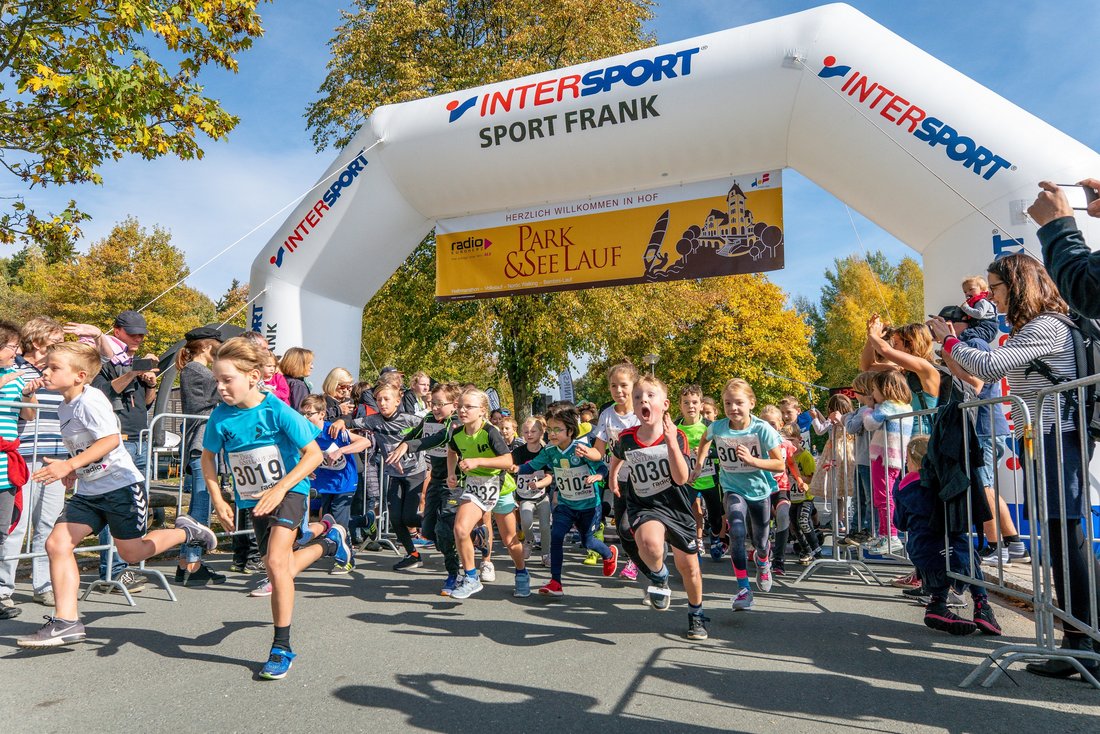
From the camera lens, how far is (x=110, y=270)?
118 feet

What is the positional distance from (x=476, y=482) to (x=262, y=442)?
2.17 metres

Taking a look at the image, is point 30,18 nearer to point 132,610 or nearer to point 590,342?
point 132,610

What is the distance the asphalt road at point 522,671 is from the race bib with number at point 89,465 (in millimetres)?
1005

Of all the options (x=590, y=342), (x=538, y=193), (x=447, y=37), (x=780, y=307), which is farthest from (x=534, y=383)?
(x=780, y=307)

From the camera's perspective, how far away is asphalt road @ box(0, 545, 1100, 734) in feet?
10.4

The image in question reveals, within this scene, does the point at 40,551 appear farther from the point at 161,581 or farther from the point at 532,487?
the point at 532,487

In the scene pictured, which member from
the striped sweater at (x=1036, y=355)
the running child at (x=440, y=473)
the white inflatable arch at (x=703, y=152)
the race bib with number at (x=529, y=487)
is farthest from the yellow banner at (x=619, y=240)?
the striped sweater at (x=1036, y=355)

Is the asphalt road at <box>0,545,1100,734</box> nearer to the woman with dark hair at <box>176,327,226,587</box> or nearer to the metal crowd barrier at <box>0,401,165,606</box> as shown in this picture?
Result: the metal crowd barrier at <box>0,401,165,606</box>

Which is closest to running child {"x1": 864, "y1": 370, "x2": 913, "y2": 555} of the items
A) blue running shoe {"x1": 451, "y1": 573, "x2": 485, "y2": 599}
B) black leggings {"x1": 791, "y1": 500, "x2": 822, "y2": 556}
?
black leggings {"x1": 791, "y1": 500, "x2": 822, "y2": 556}

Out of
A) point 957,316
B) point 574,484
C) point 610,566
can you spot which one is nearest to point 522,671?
point 574,484

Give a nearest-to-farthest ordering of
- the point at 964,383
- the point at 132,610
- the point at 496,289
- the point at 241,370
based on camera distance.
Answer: the point at 241,370
the point at 964,383
the point at 132,610
the point at 496,289

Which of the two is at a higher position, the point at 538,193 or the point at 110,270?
the point at 110,270

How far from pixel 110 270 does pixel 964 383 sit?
39.4m

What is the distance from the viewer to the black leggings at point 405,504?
7602mm
